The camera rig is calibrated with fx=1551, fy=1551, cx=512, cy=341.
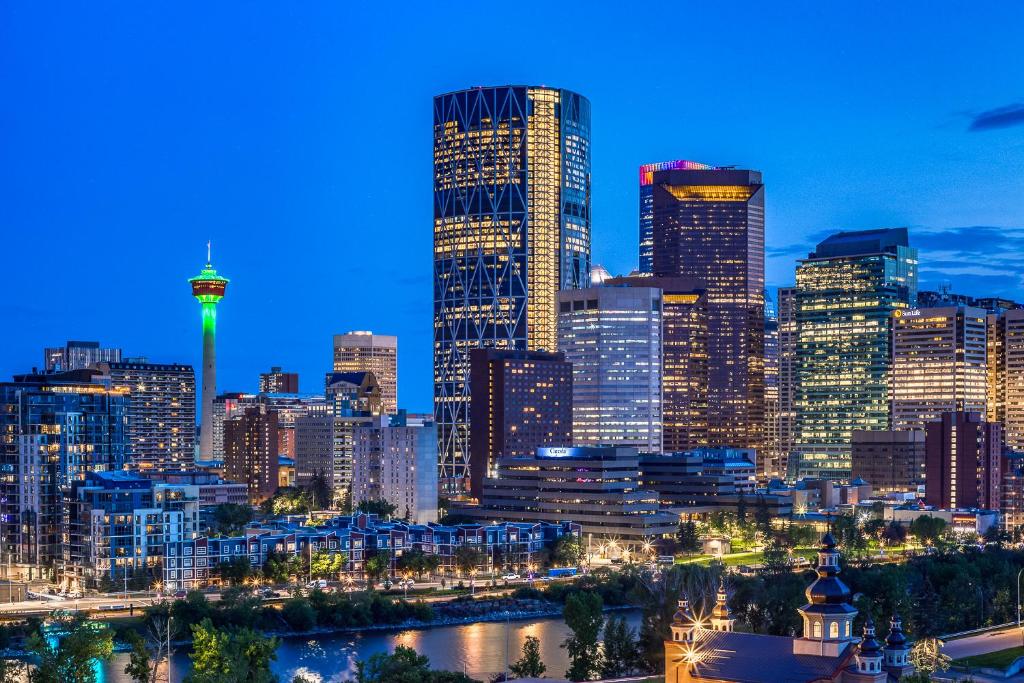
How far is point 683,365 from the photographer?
197 m

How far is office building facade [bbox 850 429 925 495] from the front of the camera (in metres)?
162

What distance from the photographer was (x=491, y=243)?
19688 centimetres

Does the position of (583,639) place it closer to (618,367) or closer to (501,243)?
(618,367)

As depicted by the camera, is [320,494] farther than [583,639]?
Yes

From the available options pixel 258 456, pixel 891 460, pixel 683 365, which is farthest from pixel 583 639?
pixel 683 365

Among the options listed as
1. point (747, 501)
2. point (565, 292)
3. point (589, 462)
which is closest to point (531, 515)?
point (589, 462)

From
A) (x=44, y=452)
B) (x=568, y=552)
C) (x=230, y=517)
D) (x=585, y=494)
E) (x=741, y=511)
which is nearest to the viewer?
(x=44, y=452)

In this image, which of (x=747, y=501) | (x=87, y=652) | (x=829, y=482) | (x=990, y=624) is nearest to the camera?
(x=87, y=652)

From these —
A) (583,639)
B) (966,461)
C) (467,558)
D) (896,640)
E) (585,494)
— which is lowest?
(467,558)

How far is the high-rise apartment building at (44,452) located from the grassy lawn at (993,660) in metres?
55.4

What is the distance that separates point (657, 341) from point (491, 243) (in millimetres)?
35035

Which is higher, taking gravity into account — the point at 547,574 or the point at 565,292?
the point at 565,292

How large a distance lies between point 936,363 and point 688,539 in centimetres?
8283

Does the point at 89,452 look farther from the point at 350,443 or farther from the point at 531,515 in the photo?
the point at 350,443
